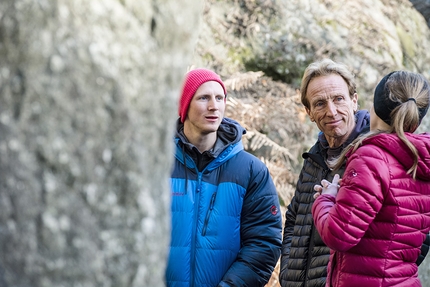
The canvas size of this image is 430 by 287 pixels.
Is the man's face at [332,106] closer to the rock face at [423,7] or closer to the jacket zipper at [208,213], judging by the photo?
the jacket zipper at [208,213]

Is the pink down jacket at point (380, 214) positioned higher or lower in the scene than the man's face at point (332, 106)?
lower

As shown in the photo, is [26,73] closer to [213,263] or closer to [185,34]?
[185,34]

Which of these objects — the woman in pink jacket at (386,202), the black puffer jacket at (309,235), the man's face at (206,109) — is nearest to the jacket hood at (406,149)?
the woman in pink jacket at (386,202)

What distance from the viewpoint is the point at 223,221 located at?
3.73 metres

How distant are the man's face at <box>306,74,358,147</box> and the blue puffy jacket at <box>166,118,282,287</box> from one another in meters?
0.58

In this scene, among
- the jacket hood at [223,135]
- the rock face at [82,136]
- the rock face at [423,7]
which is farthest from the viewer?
the rock face at [423,7]

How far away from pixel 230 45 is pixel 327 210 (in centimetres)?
574

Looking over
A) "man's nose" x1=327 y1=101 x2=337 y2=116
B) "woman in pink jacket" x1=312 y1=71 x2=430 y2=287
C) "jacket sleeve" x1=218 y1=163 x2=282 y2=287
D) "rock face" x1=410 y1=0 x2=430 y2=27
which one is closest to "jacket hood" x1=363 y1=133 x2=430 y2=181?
"woman in pink jacket" x1=312 y1=71 x2=430 y2=287

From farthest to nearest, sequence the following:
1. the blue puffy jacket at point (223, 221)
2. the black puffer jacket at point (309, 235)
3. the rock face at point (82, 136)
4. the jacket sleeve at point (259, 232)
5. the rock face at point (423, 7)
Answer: the rock face at point (423, 7) < the jacket sleeve at point (259, 232) < the blue puffy jacket at point (223, 221) < the black puffer jacket at point (309, 235) < the rock face at point (82, 136)

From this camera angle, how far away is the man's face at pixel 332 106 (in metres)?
3.66

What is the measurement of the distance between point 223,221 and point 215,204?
5.1 inches

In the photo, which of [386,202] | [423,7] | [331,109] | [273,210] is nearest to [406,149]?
[386,202]

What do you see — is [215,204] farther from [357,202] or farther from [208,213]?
[357,202]

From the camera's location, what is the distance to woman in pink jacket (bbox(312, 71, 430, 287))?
2711mm
